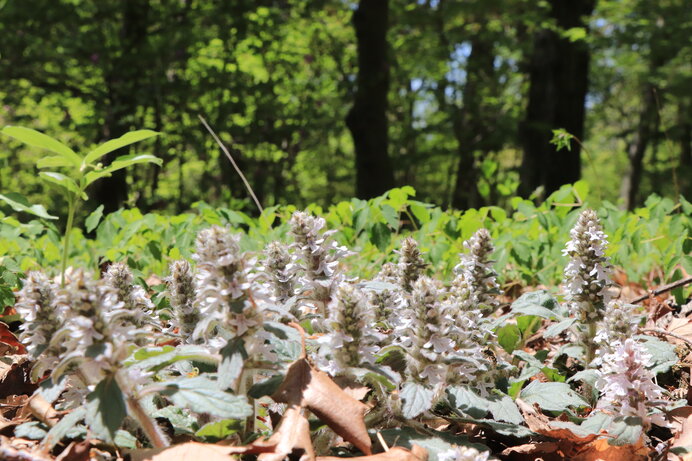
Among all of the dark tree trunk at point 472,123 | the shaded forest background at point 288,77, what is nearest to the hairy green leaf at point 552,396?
the shaded forest background at point 288,77

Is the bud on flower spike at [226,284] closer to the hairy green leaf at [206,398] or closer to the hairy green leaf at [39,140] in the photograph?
the hairy green leaf at [206,398]

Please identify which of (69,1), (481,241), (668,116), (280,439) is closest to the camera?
(280,439)

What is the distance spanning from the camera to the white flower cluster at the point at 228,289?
46.2 inches

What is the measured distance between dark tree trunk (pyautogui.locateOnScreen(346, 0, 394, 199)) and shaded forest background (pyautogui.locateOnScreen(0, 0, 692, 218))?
2 centimetres

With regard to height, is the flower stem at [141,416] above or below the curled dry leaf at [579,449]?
above

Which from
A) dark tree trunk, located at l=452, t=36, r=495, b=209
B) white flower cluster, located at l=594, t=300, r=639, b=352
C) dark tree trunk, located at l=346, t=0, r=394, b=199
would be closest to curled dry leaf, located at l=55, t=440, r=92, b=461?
white flower cluster, located at l=594, t=300, r=639, b=352

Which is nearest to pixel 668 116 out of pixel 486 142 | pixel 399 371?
pixel 486 142

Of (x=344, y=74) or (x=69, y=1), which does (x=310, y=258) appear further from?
(x=344, y=74)

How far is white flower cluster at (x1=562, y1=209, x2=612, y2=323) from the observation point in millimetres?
1766

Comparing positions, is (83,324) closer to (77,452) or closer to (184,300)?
(77,452)

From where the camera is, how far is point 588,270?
179 cm

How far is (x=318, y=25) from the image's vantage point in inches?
537

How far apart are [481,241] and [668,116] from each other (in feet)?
104

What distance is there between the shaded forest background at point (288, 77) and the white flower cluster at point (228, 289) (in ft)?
12.4
